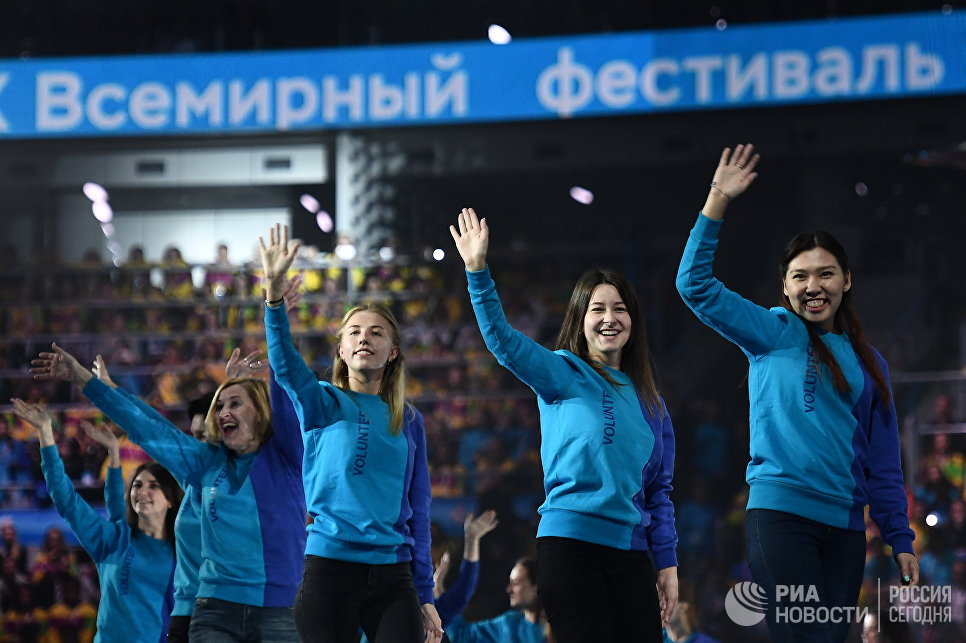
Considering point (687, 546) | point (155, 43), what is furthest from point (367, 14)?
point (687, 546)

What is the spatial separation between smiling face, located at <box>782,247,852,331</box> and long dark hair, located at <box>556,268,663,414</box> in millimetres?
406

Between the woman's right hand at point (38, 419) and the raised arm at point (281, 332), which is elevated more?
the raised arm at point (281, 332)

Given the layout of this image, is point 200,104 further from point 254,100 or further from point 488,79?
point 488,79

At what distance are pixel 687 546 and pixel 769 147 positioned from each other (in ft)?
10.3

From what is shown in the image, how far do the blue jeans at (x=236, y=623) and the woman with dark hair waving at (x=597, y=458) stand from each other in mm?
1078

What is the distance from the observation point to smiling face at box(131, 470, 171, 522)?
14.9 ft

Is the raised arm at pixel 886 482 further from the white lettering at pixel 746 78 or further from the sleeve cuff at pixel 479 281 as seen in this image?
the white lettering at pixel 746 78

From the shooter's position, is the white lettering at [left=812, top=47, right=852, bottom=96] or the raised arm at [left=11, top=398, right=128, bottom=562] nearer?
the raised arm at [left=11, top=398, right=128, bottom=562]

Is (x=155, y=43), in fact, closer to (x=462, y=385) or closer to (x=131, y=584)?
(x=462, y=385)

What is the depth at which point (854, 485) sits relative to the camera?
2.87m

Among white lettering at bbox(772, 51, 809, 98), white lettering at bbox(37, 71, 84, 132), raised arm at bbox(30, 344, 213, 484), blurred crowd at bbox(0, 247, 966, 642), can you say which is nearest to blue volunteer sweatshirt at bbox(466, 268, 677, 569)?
raised arm at bbox(30, 344, 213, 484)

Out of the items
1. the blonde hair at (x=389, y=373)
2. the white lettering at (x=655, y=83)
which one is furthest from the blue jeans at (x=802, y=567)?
the white lettering at (x=655, y=83)

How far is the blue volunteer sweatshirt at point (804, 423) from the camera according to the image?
9.34ft

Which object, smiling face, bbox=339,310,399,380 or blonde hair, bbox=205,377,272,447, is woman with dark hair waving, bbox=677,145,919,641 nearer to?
smiling face, bbox=339,310,399,380
